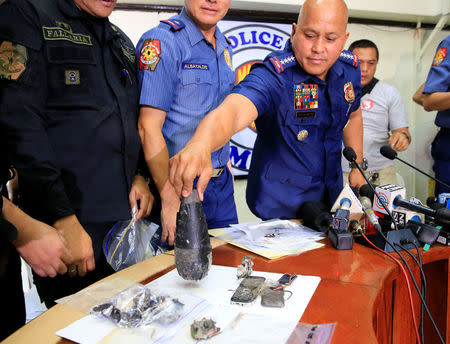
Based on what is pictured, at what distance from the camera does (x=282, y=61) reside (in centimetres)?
149

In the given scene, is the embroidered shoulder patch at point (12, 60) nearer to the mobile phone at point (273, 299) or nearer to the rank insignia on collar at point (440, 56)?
the mobile phone at point (273, 299)

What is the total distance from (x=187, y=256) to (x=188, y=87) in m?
0.88

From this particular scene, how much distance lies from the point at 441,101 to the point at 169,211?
1.60 meters

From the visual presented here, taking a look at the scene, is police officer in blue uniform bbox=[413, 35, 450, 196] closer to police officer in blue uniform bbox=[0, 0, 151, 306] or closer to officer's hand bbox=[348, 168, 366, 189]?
officer's hand bbox=[348, 168, 366, 189]

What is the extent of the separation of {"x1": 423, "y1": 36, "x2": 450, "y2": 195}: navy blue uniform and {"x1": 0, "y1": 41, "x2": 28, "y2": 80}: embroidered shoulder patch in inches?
78.2

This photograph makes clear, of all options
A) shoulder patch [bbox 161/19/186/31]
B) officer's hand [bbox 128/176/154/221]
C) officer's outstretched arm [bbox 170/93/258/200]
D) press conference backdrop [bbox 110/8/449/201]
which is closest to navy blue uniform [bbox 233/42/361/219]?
officer's outstretched arm [bbox 170/93/258/200]

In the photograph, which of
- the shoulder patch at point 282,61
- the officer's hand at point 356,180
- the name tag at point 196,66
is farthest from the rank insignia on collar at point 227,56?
the officer's hand at point 356,180

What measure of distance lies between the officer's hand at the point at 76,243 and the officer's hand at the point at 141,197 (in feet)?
0.73

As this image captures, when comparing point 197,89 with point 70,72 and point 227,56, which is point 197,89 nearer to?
point 227,56

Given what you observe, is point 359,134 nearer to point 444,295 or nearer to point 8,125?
point 444,295

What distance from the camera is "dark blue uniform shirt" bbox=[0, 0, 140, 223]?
1064 millimetres

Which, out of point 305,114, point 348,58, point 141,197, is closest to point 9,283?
point 141,197

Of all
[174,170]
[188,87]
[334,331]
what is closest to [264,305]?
[334,331]

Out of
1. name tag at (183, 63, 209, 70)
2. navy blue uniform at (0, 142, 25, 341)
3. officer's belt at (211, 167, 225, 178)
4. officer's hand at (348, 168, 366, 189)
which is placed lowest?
navy blue uniform at (0, 142, 25, 341)
